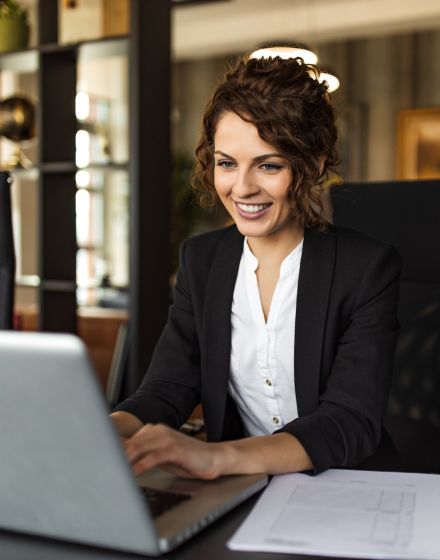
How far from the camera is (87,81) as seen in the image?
748 centimetres

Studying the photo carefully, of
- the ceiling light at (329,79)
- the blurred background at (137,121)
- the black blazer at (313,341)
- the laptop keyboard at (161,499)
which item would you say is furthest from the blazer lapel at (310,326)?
the blurred background at (137,121)

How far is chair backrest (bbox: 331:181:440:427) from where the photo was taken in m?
1.59

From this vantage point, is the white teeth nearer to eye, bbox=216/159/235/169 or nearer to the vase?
eye, bbox=216/159/235/169

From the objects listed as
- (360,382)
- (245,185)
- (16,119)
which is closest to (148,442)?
(360,382)

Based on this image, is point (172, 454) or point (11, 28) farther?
point (11, 28)

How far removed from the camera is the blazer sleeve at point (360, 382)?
108 centimetres

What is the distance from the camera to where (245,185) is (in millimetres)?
1284

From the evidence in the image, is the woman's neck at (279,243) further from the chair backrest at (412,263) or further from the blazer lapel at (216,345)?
the chair backrest at (412,263)

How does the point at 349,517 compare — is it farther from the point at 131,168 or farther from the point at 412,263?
the point at 131,168

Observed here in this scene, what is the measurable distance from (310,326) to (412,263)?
1.39ft

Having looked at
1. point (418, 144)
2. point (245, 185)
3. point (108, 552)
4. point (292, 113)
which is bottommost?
point (108, 552)

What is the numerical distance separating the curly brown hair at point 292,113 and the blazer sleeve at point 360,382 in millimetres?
164

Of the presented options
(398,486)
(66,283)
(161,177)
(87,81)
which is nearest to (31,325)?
(66,283)

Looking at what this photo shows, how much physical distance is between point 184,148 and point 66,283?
185 inches
